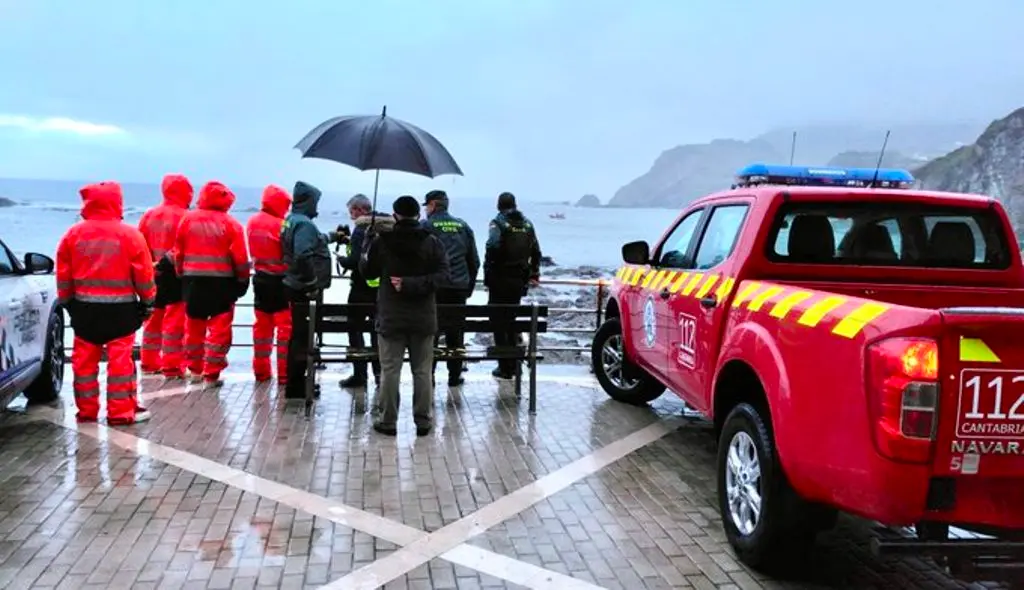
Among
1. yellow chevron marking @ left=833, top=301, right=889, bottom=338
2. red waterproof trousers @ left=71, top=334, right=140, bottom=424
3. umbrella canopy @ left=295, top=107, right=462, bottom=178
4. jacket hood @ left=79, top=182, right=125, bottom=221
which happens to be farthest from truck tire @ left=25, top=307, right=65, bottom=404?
yellow chevron marking @ left=833, top=301, right=889, bottom=338

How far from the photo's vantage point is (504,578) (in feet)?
12.7

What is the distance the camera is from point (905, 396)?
116 inches

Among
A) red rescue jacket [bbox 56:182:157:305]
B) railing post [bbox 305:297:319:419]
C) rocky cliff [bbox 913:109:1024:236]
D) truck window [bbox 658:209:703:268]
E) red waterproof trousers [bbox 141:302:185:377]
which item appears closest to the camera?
truck window [bbox 658:209:703:268]

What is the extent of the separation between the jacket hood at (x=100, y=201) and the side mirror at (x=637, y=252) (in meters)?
3.95

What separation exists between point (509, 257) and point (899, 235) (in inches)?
155

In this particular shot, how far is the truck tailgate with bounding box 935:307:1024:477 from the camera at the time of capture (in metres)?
2.92

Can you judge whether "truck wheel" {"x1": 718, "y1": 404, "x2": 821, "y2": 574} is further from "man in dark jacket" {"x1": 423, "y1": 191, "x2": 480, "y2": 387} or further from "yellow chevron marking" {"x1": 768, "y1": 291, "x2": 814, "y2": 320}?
"man in dark jacket" {"x1": 423, "y1": 191, "x2": 480, "y2": 387}

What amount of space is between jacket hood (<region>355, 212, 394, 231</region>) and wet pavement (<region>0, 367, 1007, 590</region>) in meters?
1.61

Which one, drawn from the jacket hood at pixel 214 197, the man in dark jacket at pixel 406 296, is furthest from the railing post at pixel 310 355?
the jacket hood at pixel 214 197

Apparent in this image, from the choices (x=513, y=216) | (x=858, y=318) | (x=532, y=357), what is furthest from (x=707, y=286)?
(x=513, y=216)

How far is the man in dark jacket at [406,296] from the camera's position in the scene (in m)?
5.89

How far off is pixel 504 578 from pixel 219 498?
1.97 metres

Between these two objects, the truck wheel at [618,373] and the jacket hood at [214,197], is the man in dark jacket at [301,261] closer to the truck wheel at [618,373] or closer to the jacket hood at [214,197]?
the jacket hood at [214,197]

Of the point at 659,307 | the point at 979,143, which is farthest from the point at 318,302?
the point at 979,143
